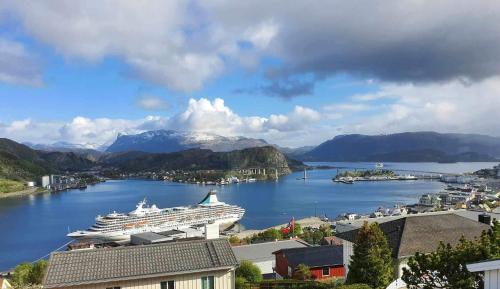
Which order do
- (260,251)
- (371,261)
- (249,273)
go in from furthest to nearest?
1. (260,251)
2. (249,273)
3. (371,261)

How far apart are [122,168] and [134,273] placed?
7794 inches

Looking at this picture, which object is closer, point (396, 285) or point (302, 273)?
point (396, 285)

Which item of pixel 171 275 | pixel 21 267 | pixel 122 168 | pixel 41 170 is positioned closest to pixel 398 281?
pixel 171 275

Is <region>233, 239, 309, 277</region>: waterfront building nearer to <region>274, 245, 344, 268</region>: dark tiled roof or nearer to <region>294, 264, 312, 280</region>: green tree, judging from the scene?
<region>274, 245, 344, 268</region>: dark tiled roof

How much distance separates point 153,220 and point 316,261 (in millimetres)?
38634

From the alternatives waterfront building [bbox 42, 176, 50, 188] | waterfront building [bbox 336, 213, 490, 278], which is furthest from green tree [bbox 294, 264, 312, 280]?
waterfront building [bbox 42, 176, 50, 188]

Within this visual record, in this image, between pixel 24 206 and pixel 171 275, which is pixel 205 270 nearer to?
pixel 171 275

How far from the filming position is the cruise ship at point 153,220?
4816cm

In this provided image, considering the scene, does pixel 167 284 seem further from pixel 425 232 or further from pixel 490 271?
pixel 425 232

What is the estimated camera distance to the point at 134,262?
9117 millimetres

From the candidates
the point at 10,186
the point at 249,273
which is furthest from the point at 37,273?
the point at 10,186

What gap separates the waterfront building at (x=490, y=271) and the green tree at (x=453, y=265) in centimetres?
150

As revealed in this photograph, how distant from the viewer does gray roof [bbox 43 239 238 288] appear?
339 inches

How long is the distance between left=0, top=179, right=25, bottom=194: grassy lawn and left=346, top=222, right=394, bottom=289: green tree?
112 meters
